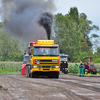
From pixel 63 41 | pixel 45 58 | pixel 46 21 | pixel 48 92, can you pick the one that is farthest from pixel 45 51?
pixel 63 41

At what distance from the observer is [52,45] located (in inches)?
896

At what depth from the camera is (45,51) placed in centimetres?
2245

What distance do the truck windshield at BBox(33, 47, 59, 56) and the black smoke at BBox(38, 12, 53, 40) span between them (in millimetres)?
9377

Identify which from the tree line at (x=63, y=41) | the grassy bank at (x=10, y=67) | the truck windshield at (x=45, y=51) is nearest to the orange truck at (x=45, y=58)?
the truck windshield at (x=45, y=51)

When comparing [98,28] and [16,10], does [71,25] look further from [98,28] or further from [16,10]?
[16,10]

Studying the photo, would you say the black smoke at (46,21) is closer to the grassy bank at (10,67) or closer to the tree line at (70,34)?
the grassy bank at (10,67)

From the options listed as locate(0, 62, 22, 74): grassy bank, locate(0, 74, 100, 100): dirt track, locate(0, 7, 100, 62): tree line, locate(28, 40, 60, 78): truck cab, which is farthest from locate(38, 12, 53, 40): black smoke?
locate(0, 7, 100, 62): tree line

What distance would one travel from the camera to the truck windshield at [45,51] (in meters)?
22.3

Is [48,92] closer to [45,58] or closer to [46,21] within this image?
[45,58]

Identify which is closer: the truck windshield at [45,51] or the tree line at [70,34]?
the truck windshield at [45,51]

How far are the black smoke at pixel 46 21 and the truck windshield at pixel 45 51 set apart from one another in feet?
30.8

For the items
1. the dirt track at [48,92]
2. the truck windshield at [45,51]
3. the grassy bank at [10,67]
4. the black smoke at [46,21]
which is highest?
the black smoke at [46,21]

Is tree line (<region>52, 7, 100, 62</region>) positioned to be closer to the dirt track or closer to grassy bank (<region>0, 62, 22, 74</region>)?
A: grassy bank (<region>0, 62, 22, 74</region>)

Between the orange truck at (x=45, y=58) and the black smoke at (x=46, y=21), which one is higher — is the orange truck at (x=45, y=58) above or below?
below
